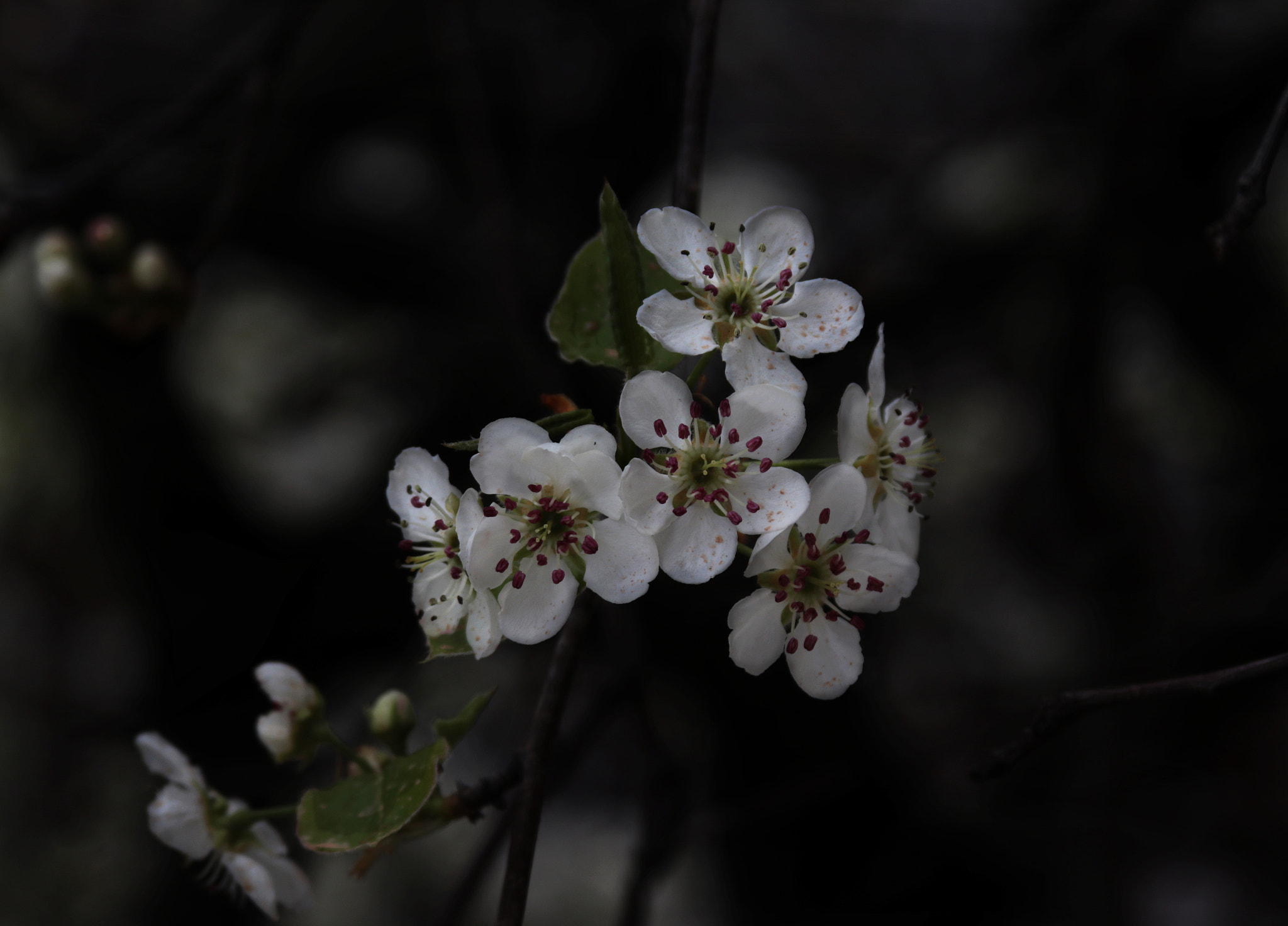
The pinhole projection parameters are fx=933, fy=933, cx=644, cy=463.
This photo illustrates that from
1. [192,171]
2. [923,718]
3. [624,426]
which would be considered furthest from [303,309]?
[923,718]

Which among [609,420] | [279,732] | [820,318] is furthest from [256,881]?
[609,420]

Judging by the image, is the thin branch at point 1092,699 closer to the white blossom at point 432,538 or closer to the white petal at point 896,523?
the white petal at point 896,523

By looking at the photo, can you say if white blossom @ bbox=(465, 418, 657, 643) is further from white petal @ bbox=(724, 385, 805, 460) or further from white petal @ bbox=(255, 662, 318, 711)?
white petal @ bbox=(255, 662, 318, 711)

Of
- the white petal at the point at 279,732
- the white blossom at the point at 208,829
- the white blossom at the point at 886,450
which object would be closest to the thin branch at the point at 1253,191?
the white blossom at the point at 886,450

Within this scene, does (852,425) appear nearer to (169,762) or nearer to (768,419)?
(768,419)

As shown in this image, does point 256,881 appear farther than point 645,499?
Yes

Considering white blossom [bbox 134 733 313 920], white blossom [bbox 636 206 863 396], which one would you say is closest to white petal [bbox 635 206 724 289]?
white blossom [bbox 636 206 863 396]
